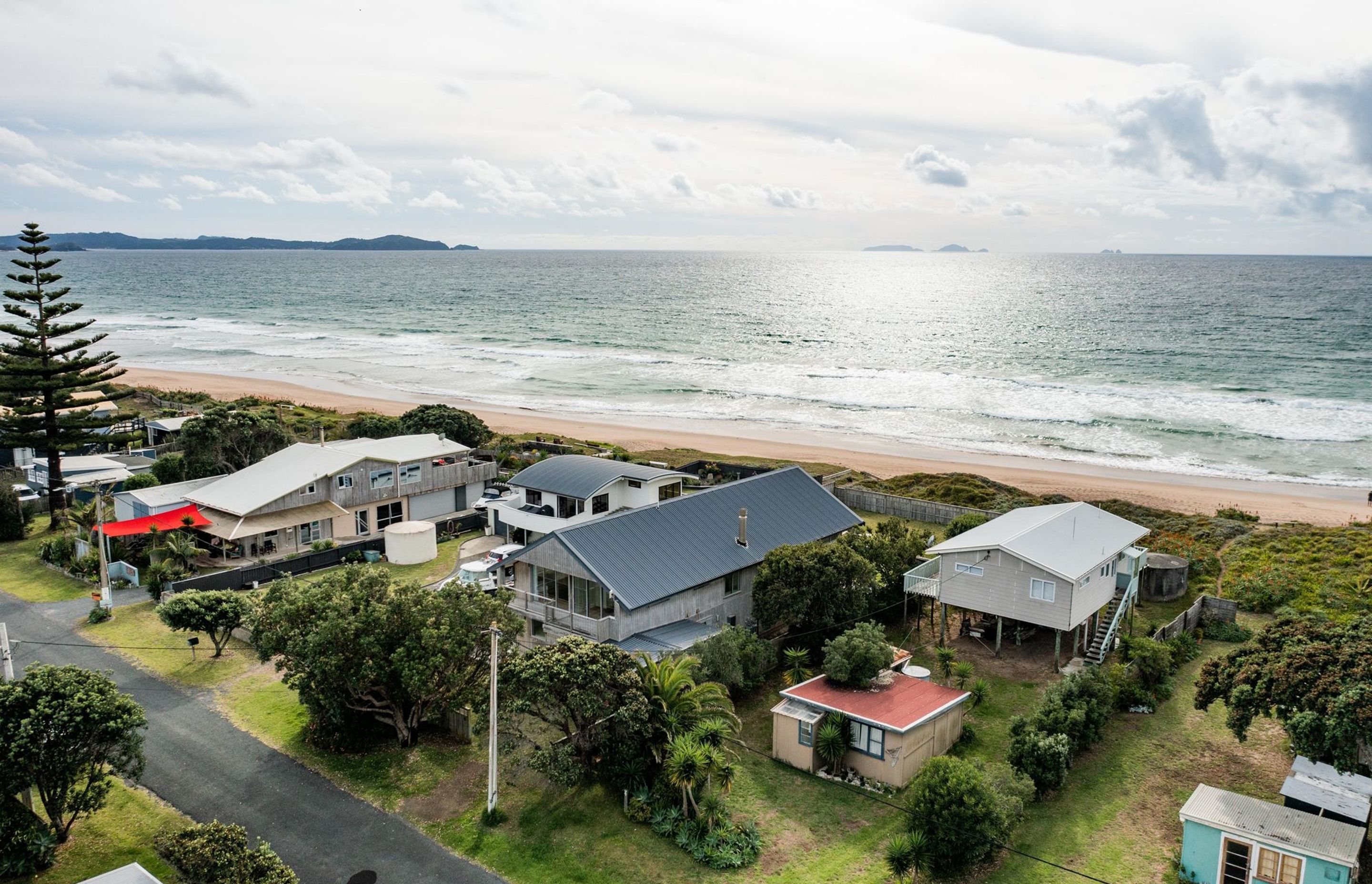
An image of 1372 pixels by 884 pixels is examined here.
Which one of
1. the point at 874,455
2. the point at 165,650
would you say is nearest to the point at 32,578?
the point at 165,650

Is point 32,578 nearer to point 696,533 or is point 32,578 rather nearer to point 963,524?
point 696,533

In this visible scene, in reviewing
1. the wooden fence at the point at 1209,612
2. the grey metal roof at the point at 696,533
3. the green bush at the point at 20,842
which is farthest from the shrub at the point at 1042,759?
the green bush at the point at 20,842

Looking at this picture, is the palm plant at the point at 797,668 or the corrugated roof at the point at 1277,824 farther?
the palm plant at the point at 797,668

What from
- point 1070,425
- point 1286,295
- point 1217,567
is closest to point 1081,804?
point 1217,567

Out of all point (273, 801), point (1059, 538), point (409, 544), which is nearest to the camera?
point (273, 801)

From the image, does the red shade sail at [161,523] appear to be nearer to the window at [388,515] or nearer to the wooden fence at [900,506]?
the window at [388,515]
